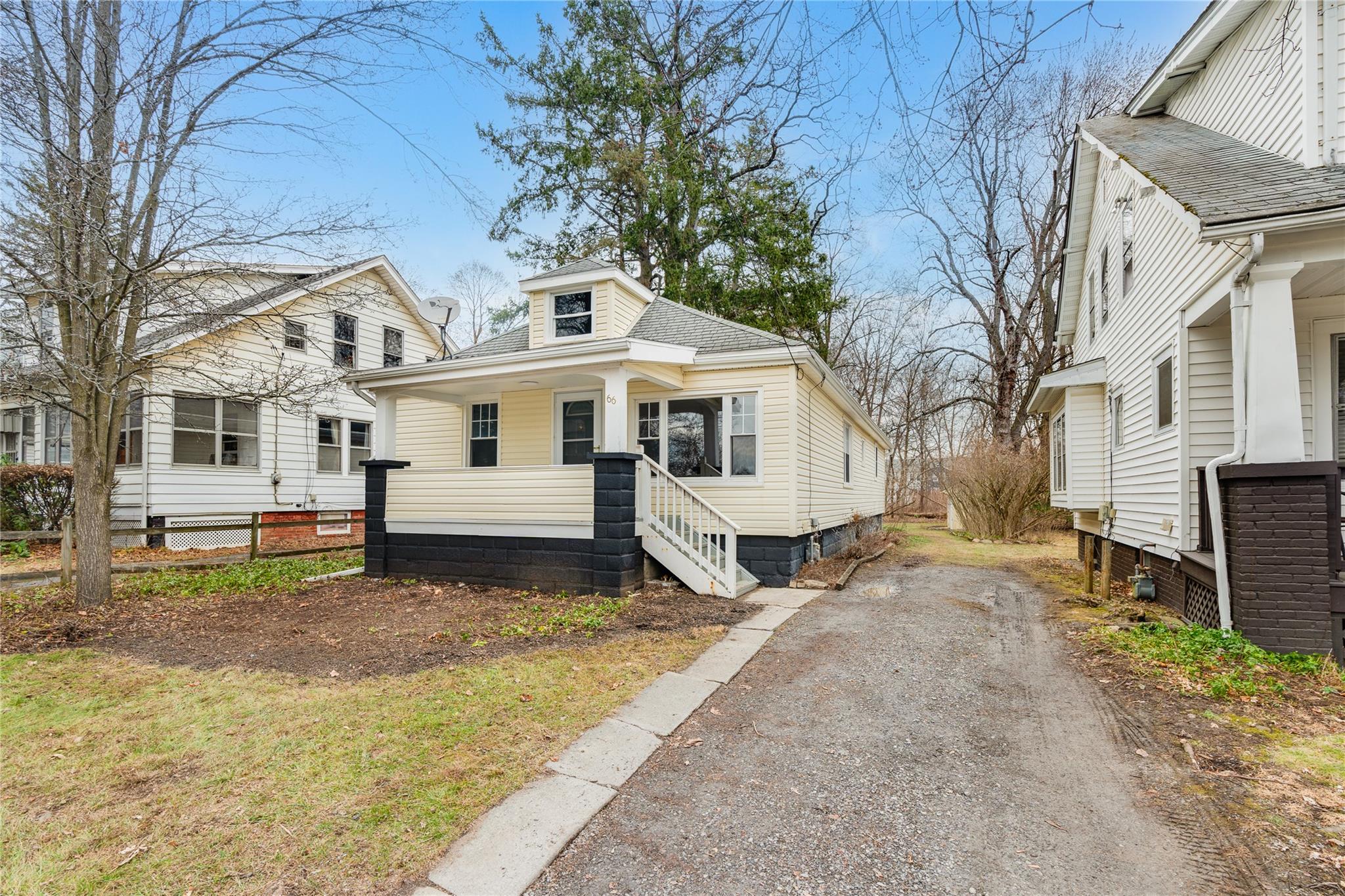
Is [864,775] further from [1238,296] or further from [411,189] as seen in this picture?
[411,189]

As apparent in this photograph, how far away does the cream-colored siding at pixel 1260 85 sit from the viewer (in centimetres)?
583

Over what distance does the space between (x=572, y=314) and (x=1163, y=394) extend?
8300 millimetres

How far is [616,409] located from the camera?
8.05 meters

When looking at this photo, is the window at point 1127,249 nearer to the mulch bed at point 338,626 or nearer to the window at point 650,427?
the window at point 650,427

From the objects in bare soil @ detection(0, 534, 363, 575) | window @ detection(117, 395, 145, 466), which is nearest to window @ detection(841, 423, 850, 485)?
bare soil @ detection(0, 534, 363, 575)

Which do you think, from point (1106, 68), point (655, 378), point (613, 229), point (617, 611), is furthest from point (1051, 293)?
point (617, 611)

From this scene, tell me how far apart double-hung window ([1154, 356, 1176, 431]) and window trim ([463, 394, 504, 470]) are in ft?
29.7

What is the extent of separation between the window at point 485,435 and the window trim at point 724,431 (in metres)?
A: 2.52

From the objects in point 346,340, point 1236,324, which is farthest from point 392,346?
point 1236,324

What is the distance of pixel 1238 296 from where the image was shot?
4.99 m

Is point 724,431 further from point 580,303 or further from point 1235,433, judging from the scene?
point 1235,433

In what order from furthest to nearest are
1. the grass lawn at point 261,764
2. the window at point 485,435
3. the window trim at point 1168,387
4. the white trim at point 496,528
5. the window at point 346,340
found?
the window at point 346,340 → the window at point 485,435 → the white trim at point 496,528 → the window trim at point 1168,387 → the grass lawn at point 261,764

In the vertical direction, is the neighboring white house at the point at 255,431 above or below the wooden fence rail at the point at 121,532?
above

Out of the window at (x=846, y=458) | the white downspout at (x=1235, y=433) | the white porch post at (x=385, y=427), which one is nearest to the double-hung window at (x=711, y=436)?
the white porch post at (x=385, y=427)
